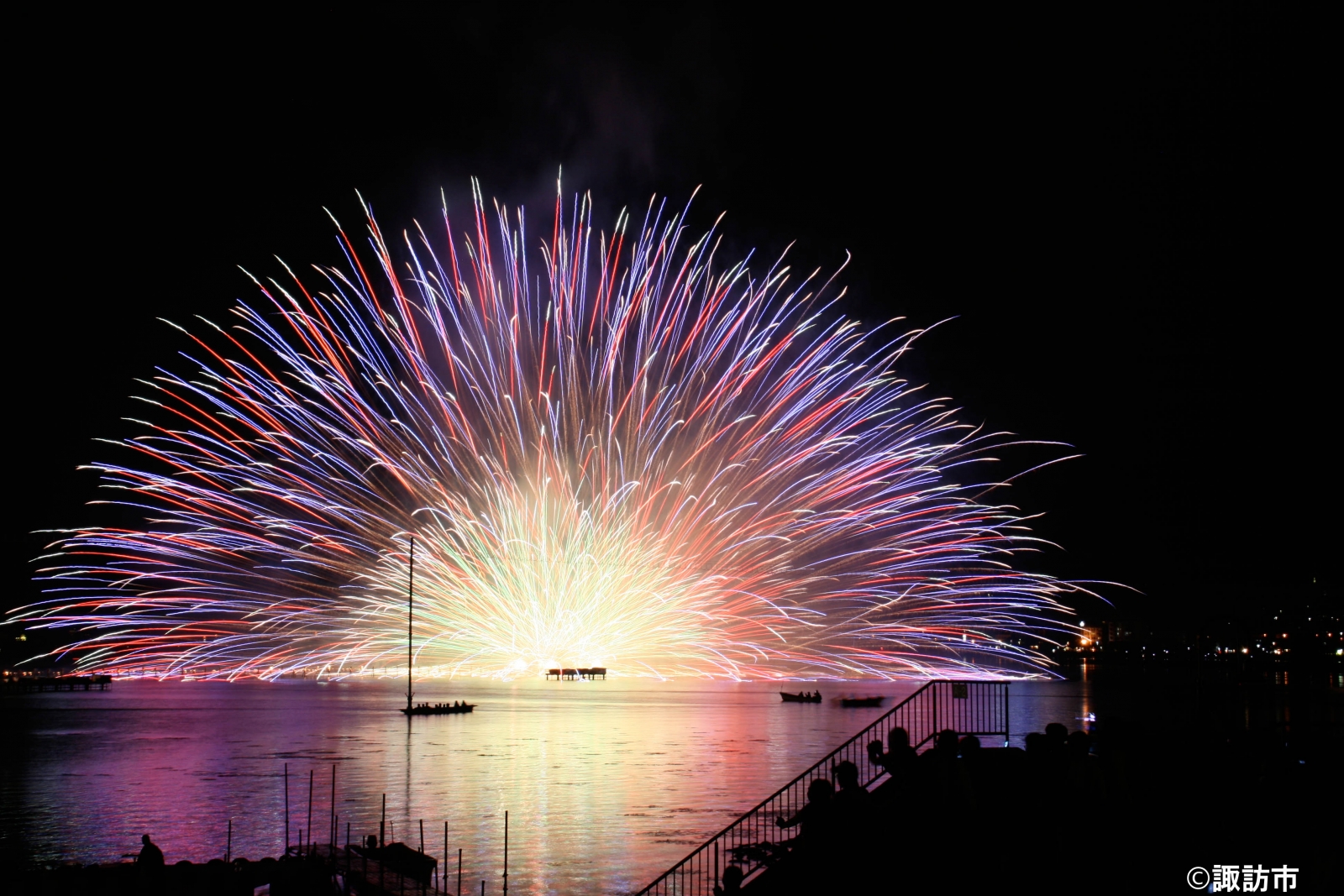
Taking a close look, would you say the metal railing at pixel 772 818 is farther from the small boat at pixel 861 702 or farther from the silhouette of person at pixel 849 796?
the small boat at pixel 861 702

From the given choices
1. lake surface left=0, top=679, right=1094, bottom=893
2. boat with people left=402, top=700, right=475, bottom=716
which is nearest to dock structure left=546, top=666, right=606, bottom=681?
lake surface left=0, top=679, right=1094, bottom=893

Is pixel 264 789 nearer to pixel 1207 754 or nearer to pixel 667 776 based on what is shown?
pixel 667 776

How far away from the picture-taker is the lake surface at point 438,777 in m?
29.5

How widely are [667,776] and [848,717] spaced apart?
43.4m

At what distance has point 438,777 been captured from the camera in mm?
44938

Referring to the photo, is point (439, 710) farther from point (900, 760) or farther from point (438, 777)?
point (900, 760)

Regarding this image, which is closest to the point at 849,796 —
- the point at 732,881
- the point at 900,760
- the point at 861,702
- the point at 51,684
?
the point at 900,760

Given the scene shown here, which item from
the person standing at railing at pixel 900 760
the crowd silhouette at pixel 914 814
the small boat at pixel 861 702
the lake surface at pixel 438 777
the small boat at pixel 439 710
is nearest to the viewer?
the crowd silhouette at pixel 914 814

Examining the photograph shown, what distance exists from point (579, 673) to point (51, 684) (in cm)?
6269

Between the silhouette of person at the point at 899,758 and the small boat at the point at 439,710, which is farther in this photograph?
the small boat at the point at 439,710

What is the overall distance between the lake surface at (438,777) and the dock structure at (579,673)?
62.8 meters

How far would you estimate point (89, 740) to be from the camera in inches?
2557

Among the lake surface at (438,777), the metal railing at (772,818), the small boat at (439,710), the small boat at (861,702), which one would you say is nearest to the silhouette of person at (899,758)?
the metal railing at (772,818)

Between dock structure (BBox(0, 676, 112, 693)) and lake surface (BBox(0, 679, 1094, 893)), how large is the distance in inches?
1531
